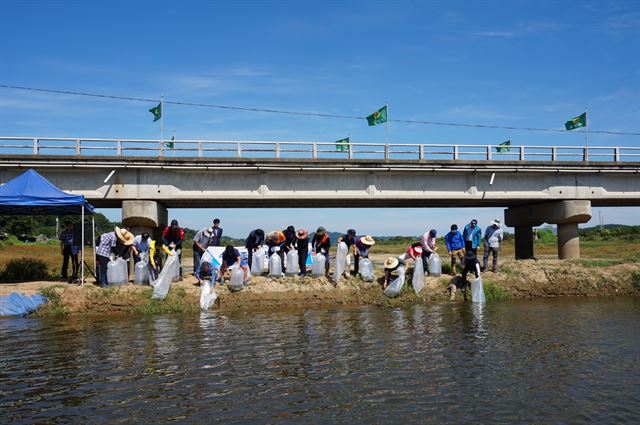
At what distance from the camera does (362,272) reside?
1962cm

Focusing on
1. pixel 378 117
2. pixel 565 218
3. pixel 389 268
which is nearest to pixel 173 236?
pixel 389 268

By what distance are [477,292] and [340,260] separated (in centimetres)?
462

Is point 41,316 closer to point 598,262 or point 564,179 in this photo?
point 598,262

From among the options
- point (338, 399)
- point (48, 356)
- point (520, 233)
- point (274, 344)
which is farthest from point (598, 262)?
point (48, 356)

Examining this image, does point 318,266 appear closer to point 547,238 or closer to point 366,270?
point 366,270

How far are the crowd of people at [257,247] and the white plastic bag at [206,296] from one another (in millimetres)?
556

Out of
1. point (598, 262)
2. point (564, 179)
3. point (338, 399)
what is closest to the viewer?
point (338, 399)

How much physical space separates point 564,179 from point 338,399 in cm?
2502

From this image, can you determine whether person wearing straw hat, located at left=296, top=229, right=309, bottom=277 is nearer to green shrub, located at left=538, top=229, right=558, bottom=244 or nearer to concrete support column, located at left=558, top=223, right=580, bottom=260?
concrete support column, located at left=558, top=223, right=580, bottom=260

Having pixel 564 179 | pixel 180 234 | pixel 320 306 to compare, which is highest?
pixel 564 179

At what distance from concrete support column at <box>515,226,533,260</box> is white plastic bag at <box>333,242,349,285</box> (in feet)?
54.9

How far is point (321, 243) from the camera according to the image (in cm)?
2000

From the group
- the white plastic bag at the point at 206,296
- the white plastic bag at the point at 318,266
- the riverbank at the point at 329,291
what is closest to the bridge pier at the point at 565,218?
the riverbank at the point at 329,291

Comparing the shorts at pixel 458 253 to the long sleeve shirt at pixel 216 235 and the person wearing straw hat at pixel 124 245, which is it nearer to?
the long sleeve shirt at pixel 216 235
